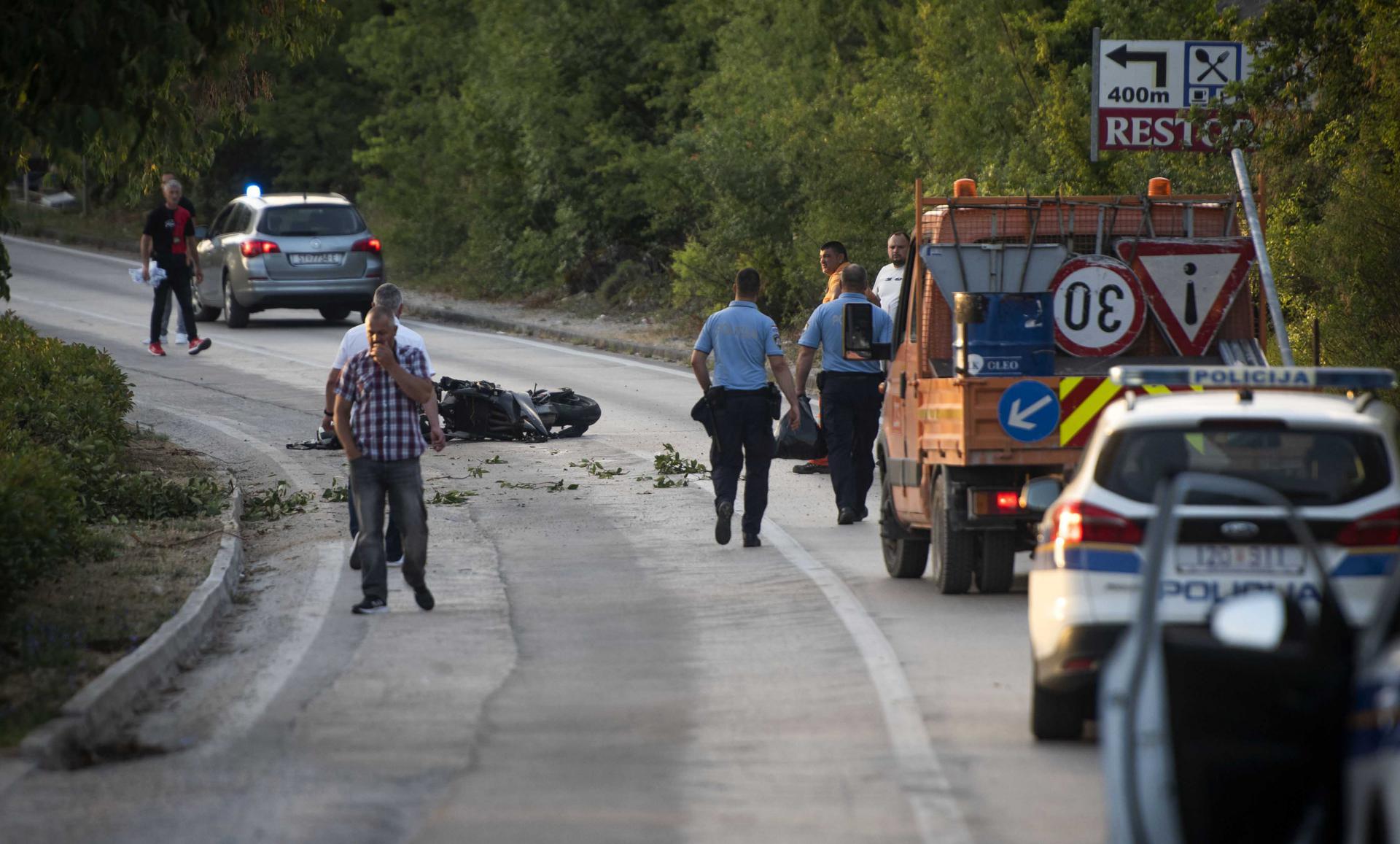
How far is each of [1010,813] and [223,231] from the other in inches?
976

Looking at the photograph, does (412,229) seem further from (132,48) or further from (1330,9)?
(132,48)

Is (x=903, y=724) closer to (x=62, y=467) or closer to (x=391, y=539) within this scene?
(x=391, y=539)

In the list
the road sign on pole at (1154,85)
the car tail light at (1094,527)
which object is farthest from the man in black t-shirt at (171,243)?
the car tail light at (1094,527)

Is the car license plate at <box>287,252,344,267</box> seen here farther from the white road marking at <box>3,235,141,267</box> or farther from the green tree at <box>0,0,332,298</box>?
the green tree at <box>0,0,332,298</box>

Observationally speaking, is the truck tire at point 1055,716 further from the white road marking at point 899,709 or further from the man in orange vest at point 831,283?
the man in orange vest at point 831,283

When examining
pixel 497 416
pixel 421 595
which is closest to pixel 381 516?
pixel 421 595

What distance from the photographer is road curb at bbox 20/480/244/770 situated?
7332 mm

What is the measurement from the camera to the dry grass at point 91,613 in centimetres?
821

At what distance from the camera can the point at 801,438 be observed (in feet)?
45.4

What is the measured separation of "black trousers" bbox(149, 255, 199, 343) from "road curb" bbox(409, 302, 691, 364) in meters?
5.70

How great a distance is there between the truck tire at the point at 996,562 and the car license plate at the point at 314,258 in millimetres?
18866

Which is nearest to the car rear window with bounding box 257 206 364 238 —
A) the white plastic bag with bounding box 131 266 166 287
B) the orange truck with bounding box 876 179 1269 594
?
the white plastic bag with bounding box 131 266 166 287

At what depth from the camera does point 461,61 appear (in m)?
43.2

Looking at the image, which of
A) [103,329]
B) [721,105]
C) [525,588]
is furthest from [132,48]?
[721,105]
